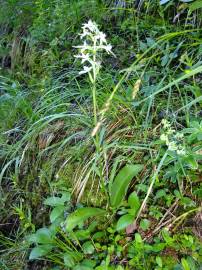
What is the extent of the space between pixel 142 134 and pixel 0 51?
1579 millimetres

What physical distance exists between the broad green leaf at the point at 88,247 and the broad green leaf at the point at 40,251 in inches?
4.6

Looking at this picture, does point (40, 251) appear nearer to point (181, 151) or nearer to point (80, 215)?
point (80, 215)

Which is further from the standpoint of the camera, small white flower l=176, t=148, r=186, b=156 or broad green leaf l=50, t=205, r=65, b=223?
Answer: broad green leaf l=50, t=205, r=65, b=223

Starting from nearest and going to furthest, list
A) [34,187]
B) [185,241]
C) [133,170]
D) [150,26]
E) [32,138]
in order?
[185,241]
[133,170]
[34,187]
[32,138]
[150,26]

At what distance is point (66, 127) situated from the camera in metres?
1.69

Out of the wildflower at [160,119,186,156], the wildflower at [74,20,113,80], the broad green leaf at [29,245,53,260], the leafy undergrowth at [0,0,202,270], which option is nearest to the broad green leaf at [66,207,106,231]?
the leafy undergrowth at [0,0,202,270]

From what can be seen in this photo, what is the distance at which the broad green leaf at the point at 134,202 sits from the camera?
50.9 inches

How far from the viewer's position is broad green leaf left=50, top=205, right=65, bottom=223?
4.32 feet

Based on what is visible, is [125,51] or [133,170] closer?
[133,170]

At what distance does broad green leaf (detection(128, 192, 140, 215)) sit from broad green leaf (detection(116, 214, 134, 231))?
0.04 m

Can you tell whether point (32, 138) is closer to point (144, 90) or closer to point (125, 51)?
point (144, 90)

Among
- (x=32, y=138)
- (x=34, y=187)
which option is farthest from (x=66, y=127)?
(x=34, y=187)

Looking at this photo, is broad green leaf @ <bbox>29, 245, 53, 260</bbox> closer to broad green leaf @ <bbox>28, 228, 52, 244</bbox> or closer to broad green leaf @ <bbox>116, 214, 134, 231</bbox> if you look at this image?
broad green leaf @ <bbox>28, 228, 52, 244</bbox>

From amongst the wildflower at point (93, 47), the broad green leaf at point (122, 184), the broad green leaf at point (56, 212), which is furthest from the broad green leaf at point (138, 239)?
the wildflower at point (93, 47)
